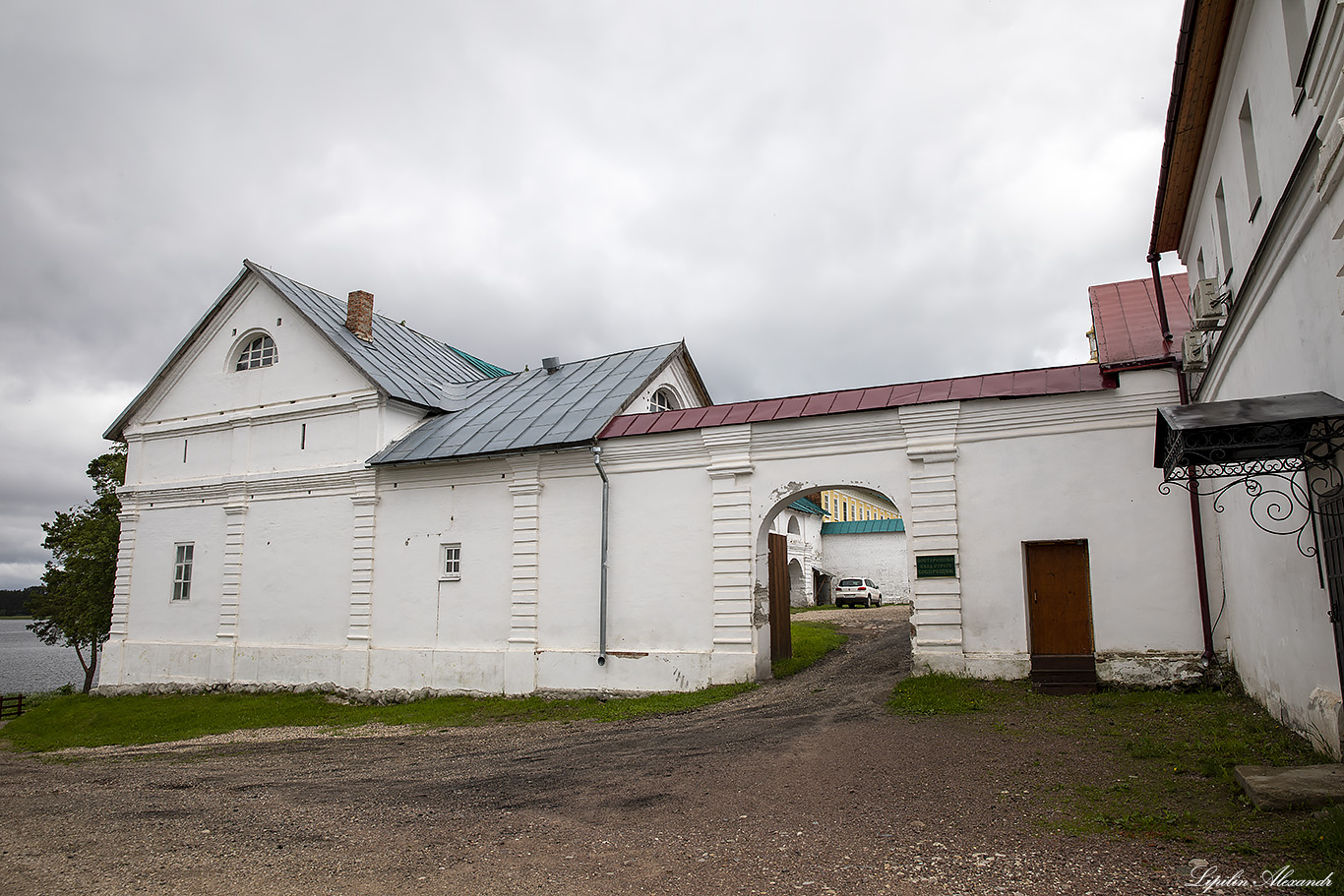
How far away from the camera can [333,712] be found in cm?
1476

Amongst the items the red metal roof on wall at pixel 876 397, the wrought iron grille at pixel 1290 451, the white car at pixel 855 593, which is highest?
the red metal roof on wall at pixel 876 397

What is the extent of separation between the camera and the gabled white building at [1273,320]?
485 cm

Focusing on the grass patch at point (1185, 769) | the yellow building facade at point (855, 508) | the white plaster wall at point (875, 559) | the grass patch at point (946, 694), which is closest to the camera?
the grass patch at point (1185, 769)

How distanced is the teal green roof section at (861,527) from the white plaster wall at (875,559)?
13 centimetres

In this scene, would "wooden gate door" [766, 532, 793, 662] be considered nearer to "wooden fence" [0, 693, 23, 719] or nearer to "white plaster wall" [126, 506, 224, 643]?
"white plaster wall" [126, 506, 224, 643]

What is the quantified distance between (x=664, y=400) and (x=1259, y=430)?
43.5ft

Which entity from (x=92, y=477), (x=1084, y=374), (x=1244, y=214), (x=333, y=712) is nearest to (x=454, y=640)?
(x=333, y=712)

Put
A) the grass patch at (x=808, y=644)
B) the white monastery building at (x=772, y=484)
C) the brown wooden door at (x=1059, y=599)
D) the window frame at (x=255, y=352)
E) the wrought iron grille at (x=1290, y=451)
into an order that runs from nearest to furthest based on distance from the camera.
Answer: the wrought iron grille at (x=1290, y=451) < the white monastery building at (x=772, y=484) < the brown wooden door at (x=1059, y=599) < the grass patch at (x=808, y=644) < the window frame at (x=255, y=352)

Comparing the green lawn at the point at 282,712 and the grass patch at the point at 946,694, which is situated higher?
the grass patch at the point at 946,694

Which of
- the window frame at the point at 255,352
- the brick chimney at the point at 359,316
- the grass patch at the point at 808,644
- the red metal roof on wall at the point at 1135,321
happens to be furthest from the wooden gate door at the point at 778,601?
the window frame at the point at 255,352

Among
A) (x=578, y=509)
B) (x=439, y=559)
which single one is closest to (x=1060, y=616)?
(x=578, y=509)

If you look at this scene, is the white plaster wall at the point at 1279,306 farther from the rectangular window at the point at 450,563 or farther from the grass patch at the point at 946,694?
the rectangular window at the point at 450,563

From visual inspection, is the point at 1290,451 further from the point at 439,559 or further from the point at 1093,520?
the point at 439,559

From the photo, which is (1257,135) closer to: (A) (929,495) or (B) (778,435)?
(A) (929,495)
